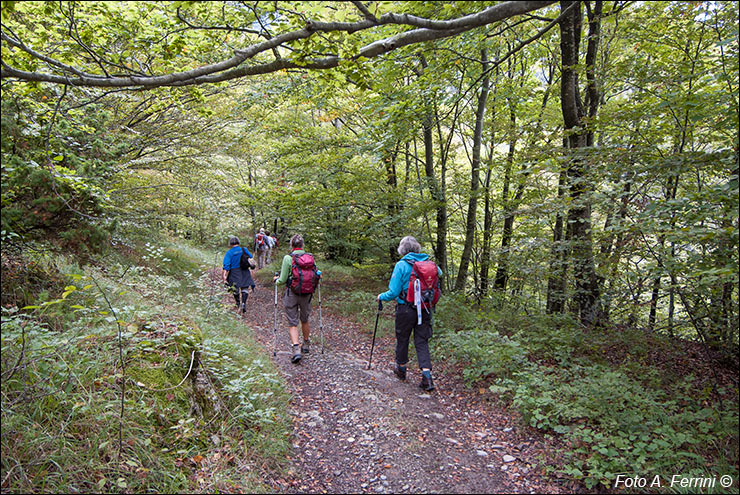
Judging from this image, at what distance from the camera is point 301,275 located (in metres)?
6.64

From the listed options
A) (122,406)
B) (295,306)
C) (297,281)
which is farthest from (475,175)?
(122,406)

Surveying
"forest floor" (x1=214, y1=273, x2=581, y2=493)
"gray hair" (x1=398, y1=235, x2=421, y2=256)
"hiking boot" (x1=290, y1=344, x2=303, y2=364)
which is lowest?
"forest floor" (x1=214, y1=273, x2=581, y2=493)

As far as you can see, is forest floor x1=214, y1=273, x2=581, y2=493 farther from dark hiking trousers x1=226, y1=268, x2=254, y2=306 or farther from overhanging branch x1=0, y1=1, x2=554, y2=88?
overhanging branch x1=0, y1=1, x2=554, y2=88

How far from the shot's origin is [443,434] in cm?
425

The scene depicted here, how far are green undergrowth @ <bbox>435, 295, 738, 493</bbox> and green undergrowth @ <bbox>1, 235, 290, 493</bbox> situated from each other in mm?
2977

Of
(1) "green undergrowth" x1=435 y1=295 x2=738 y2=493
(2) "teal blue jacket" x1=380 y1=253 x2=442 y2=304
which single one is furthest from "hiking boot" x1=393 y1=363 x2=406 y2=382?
(2) "teal blue jacket" x1=380 y1=253 x2=442 y2=304

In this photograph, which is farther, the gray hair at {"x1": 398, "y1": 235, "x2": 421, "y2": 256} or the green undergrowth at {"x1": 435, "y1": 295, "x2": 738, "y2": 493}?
the gray hair at {"x1": 398, "y1": 235, "x2": 421, "y2": 256}

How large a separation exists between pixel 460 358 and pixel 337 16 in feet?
Answer: 17.5

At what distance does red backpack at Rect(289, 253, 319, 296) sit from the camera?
663 cm

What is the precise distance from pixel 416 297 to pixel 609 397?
2599 mm

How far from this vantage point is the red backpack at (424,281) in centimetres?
546

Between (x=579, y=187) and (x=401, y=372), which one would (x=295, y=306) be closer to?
(x=401, y=372)

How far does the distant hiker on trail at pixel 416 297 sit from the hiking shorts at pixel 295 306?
6.20 ft

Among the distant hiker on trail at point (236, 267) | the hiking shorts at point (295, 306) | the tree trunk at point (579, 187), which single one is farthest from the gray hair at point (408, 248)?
the distant hiker on trail at point (236, 267)
